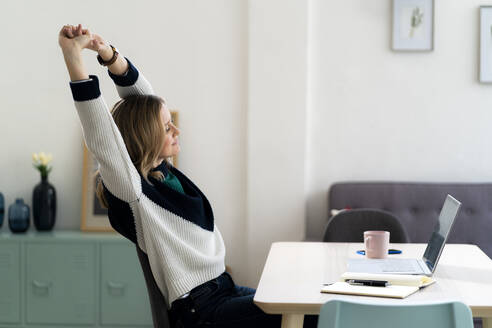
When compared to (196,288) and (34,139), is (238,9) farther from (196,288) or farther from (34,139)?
(196,288)

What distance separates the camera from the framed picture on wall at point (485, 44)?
394cm

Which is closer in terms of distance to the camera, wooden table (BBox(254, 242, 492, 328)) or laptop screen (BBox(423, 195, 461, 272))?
wooden table (BBox(254, 242, 492, 328))

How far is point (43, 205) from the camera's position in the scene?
4.08 meters

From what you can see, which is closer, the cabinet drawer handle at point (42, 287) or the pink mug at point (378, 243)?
the pink mug at point (378, 243)

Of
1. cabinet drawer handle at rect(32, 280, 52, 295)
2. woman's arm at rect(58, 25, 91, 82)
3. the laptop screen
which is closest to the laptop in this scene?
the laptop screen

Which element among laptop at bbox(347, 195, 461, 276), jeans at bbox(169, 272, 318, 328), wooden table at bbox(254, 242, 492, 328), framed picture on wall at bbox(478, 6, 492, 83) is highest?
framed picture on wall at bbox(478, 6, 492, 83)

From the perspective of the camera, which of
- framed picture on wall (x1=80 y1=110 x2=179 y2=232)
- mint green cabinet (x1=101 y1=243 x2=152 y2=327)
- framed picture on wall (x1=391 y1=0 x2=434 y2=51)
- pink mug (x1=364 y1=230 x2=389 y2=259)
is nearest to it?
pink mug (x1=364 y1=230 x2=389 y2=259)

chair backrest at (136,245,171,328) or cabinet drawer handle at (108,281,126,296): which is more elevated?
chair backrest at (136,245,171,328)

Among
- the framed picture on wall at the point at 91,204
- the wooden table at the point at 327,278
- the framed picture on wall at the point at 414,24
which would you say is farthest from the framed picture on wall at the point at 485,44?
the framed picture on wall at the point at 91,204

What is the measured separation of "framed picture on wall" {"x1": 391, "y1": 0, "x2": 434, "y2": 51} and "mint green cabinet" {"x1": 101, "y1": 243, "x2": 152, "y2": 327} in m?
2.06

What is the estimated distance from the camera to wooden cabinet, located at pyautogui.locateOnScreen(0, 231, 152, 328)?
3881 mm

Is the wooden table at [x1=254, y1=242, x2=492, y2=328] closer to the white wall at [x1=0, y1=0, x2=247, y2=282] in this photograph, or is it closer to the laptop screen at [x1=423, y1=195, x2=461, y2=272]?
the laptop screen at [x1=423, y1=195, x2=461, y2=272]

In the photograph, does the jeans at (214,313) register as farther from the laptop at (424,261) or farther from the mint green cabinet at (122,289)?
the mint green cabinet at (122,289)

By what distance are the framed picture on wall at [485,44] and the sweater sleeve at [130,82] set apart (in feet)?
8.09
